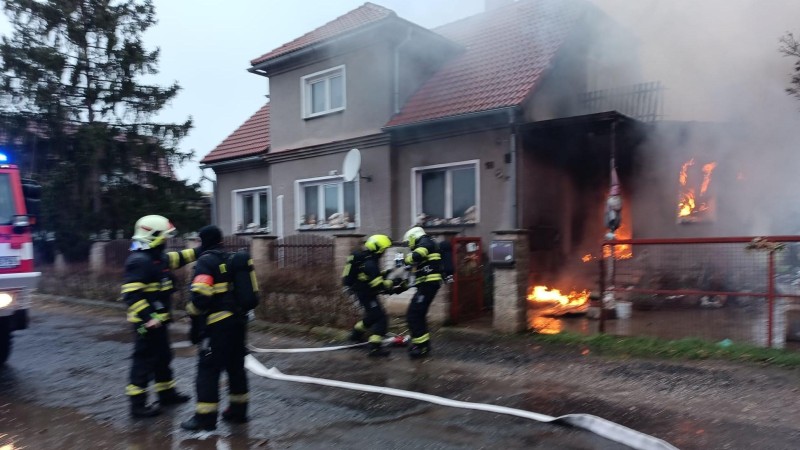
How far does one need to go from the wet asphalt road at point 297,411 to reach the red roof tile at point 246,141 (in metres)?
8.27

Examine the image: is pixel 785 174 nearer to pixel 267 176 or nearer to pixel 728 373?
pixel 728 373

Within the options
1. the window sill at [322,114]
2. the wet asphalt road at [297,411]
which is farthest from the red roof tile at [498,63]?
the wet asphalt road at [297,411]

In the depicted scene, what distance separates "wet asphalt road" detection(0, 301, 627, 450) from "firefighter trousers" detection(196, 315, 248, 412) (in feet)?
0.95

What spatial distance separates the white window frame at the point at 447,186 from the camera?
1034 cm

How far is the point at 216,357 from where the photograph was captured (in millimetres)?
4289

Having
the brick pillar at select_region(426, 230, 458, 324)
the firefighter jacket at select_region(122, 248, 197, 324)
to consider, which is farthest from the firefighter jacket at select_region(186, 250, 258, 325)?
the brick pillar at select_region(426, 230, 458, 324)

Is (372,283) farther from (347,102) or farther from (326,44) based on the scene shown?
(326,44)

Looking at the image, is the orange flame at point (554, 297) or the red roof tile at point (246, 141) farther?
the red roof tile at point (246, 141)

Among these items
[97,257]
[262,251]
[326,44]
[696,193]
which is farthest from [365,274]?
[97,257]

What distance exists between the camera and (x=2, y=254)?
5.86 m

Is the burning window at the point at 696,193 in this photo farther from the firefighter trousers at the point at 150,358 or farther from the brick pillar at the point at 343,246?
the firefighter trousers at the point at 150,358

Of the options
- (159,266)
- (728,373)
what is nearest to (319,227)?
(159,266)

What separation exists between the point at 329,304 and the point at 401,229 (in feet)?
10.5

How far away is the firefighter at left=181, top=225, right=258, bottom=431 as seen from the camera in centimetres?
426
